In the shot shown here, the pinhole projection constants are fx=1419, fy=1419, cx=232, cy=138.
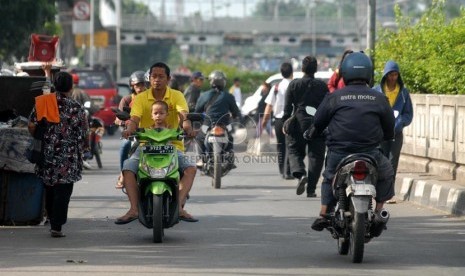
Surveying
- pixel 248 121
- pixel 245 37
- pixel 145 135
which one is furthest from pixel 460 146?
pixel 245 37

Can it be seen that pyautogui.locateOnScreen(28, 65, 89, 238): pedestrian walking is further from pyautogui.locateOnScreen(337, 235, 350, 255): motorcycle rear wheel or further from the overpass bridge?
the overpass bridge

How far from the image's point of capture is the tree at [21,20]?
96.0 ft

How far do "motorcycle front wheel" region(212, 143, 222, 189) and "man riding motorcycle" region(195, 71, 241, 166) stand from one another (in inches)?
12.5

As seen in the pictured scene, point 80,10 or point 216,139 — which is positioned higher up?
point 80,10

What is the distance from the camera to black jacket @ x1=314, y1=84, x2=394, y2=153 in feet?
38.8

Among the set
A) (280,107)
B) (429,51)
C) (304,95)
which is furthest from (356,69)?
(429,51)

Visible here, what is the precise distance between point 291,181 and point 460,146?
4.39 m

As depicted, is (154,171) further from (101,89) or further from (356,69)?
(101,89)

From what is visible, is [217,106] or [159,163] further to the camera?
[217,106]

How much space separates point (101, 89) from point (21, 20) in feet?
35.9

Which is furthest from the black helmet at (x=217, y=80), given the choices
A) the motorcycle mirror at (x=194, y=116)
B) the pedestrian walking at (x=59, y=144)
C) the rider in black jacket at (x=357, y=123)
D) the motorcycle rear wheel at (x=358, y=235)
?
the motorcycle rear wheel at (x=358, y=235)

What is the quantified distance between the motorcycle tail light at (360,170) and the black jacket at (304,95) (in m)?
6.80

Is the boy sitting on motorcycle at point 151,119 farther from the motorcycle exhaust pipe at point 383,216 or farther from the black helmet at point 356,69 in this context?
the motorcycle exhaust pipe at point 383,216

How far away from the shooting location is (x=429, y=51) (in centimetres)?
2211
